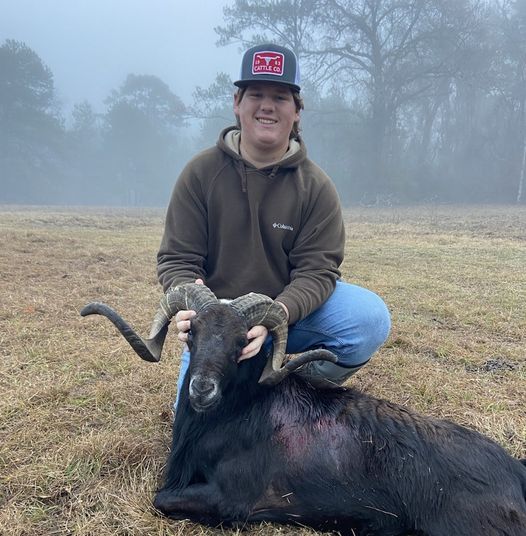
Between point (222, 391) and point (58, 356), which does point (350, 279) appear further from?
point (222, 391)

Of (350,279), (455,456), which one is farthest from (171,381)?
(350,279)

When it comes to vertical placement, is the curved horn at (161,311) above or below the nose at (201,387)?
above

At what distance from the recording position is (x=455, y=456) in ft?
10.2

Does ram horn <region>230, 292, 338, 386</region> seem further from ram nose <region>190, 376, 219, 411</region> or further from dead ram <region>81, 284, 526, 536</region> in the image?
ram nose <region>190, 376, 219, 411</region>

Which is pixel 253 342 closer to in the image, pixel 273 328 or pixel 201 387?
pixel 273 328

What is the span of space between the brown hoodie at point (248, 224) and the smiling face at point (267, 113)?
203mm

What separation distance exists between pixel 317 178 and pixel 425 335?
317cm

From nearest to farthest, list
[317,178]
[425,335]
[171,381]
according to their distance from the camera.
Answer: [317,178] → [171,381] → [425,335]

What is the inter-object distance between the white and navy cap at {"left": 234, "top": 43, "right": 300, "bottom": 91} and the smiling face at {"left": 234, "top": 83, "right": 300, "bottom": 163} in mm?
98

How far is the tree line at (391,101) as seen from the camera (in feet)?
130

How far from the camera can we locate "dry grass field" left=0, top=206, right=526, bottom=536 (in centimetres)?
324

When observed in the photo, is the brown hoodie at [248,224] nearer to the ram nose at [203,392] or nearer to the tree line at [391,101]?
the ram nose at [203,392]

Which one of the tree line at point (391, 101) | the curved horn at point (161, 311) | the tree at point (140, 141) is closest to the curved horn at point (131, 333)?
the curved horn at point (161, 311)

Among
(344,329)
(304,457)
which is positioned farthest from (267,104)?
(304,457)
